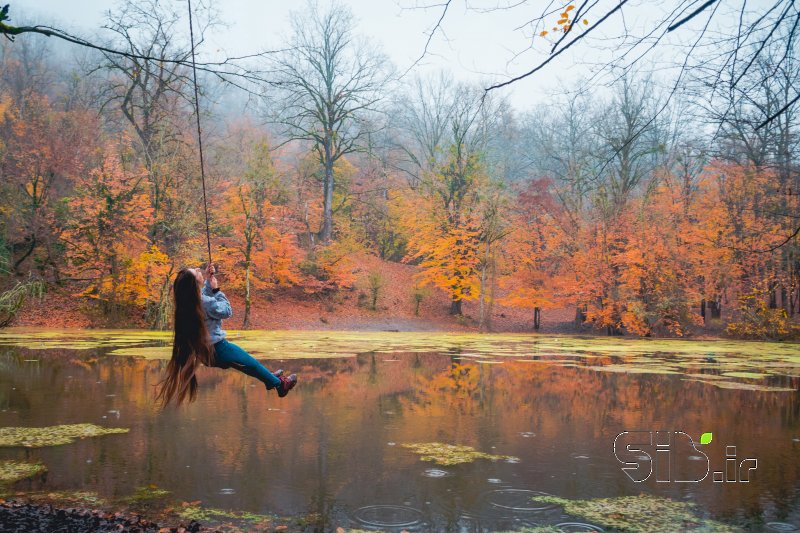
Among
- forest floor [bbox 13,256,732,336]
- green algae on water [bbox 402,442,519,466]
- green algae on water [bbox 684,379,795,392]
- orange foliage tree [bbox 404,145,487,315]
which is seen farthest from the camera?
orange foliage tree [bbox 404,145,487,315]

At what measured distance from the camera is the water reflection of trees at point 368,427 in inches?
202

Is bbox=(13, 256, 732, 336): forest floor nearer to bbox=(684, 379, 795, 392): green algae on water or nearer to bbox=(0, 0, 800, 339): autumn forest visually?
bbox=(0, 0, 800, 339): autumn forest

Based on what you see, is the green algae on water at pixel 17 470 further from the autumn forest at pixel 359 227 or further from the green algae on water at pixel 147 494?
the autumn forest at pixel 359 227

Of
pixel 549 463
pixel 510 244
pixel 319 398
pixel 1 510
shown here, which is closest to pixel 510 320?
pixel 510 244

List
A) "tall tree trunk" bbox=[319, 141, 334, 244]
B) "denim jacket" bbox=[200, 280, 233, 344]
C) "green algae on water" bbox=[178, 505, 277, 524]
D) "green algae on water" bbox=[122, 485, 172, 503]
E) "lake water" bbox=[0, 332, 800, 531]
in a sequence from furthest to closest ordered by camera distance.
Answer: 1. "tall tree trunk" bbox=[319, 141, 334, 244]
2. "denim jacket" bbox=[200, 280, 233, 344]
3. "lake water" bbox=[0, 332, 800, 531]
4. "green algae on water" bbox=[122, 485, 172, 503]
5. "green algae on water" bbox=[178, 505, 277, 524]

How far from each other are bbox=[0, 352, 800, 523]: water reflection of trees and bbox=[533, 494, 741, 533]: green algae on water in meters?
0.22

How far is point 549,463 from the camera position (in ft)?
19.4

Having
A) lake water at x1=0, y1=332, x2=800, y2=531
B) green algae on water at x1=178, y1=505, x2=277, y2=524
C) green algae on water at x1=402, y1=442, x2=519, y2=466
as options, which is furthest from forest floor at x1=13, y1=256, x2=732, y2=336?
green algae on water at x1=178, y1=505, x2=277, y2=524

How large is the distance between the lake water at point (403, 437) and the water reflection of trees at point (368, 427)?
0.09ft

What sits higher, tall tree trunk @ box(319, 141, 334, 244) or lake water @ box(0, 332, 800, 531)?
tall tree trunk @ box(319, 141, 334, 244)

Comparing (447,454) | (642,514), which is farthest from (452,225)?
(642,514)

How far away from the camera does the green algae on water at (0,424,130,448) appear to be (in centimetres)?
636

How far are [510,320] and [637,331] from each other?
7.97 metres

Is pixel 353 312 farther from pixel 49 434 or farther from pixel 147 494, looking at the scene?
pixel 147 494
